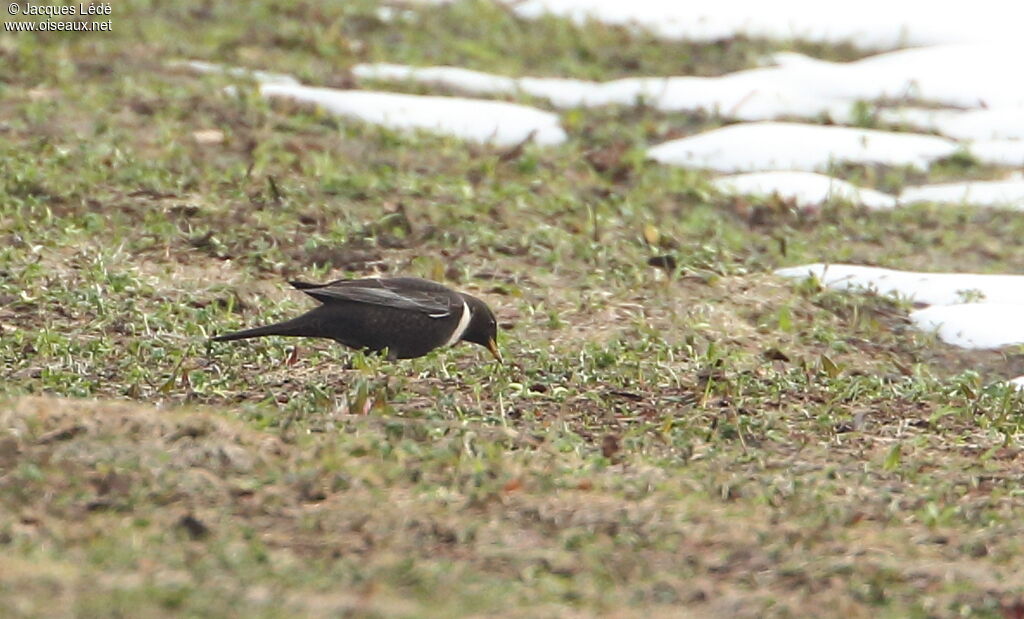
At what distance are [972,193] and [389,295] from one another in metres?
5.41

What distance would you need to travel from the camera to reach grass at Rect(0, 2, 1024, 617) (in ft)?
14.8

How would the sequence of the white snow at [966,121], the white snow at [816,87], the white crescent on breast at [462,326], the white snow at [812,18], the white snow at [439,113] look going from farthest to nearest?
the white snow at [812,18]
the white snow at [816,87]
the white snow at [966,121]
the white snow at [439,113]
the white crescent on breast at [462,326]

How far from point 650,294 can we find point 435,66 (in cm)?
493

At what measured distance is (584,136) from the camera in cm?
1127

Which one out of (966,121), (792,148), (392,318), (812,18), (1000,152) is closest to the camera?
(392,318)

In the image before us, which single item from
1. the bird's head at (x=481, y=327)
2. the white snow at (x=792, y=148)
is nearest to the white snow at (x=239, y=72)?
the white snow at (x=792, y=148)

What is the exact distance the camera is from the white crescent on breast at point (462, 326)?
6875mm

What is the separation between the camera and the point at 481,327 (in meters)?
6.96

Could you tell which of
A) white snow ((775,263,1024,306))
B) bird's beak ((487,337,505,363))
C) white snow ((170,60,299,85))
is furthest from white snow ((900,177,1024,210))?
bird's beak ((487,337,505,363))

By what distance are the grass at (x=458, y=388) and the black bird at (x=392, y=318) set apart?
0.14 metres

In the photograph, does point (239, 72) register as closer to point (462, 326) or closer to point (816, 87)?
point (816, 87)

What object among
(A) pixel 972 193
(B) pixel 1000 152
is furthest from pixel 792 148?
(B) pixel 1000 152

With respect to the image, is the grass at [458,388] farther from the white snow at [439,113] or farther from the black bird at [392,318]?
the white snow at [439,113]

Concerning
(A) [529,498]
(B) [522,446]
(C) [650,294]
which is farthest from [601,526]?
(C) [650,294]
